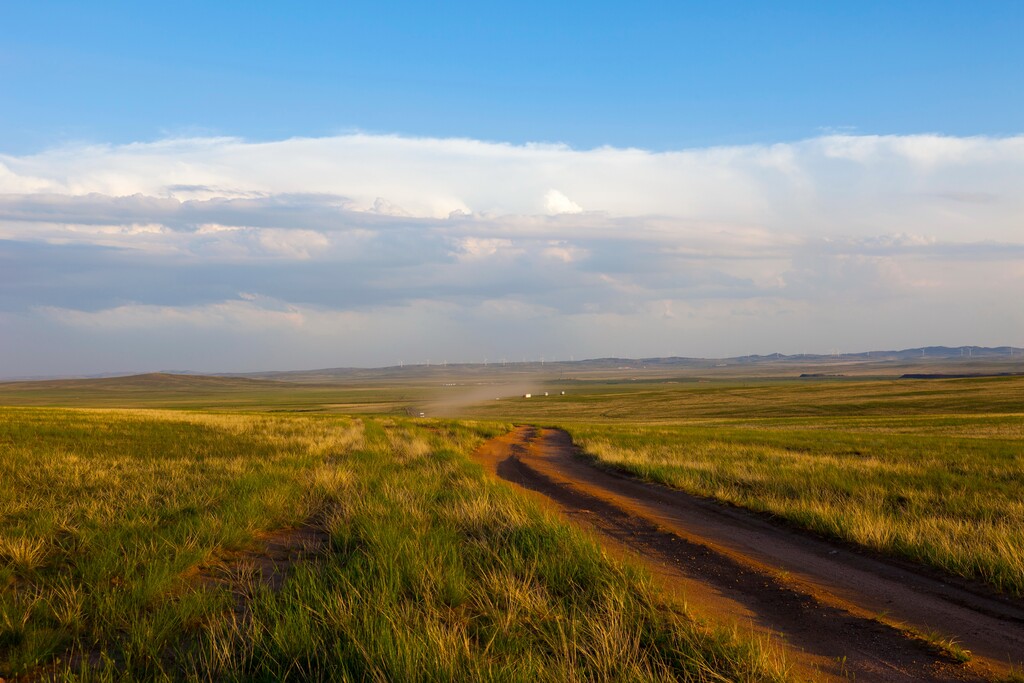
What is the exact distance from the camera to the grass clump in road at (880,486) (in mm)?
9664

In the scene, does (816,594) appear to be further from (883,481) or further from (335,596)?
(883,481)

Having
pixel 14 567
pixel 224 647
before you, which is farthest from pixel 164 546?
pixel 224 647

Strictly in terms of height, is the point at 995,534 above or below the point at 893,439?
above

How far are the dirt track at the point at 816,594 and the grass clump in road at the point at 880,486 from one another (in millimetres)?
589

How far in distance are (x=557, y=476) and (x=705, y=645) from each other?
14227mm

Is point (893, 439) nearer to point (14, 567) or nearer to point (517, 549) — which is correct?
point (517, 549)

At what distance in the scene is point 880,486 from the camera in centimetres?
1695

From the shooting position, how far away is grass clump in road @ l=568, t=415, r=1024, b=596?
966 cm

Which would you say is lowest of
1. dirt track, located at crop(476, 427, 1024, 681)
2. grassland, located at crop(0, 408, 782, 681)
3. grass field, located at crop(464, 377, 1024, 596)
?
grass field, located at crop(464, 377, 1024, 596)

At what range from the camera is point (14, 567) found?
7.83 metres

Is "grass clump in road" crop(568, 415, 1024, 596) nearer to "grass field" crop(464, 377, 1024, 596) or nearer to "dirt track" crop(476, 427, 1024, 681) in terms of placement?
"grass field" crop(464, 377, 1024, 596)

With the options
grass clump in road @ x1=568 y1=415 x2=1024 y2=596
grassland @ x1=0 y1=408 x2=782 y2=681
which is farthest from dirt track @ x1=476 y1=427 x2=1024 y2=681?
grassland @ x1=0 y1=408 x2=782 y2=681

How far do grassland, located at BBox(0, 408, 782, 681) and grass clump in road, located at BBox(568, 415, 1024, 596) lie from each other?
519 cm

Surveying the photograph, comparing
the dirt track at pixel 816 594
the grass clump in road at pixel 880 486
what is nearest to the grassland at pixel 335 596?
the dirt track at pixel 816 594
